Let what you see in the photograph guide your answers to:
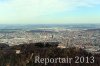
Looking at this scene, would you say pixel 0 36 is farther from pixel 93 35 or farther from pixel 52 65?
pixel 52 65

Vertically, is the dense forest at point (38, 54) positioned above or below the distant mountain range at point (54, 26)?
below

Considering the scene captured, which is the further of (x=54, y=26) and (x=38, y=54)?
(x=54, y=26)

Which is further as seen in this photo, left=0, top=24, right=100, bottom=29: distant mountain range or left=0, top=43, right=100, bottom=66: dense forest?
left=0, top=24, right=100, bottom=29: distant mountain range

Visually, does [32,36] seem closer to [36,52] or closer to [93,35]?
[93,35]

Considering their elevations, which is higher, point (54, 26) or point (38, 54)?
point (54, 26)

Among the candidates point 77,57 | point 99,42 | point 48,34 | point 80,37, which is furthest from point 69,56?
point 48,34

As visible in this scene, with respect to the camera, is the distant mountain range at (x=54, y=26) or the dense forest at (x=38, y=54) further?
the distant mountain range at (x=54, y=26)

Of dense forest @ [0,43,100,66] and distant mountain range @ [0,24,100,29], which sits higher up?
distant mountain range @ [0,24,100,29]

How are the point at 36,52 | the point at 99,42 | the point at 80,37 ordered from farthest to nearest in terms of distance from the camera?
the point at 80,37
the point at 99,42
the point at 36,52

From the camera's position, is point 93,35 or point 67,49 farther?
point 93,35

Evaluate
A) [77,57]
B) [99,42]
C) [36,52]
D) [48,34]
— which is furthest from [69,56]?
[48,34]

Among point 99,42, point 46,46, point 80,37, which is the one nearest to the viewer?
point 46,46
